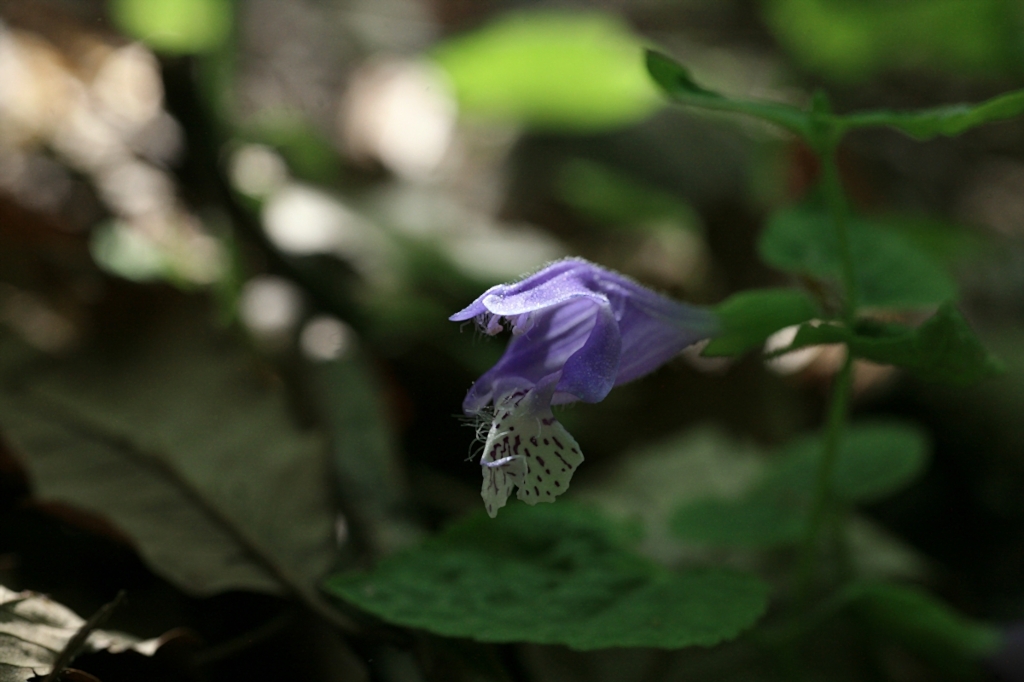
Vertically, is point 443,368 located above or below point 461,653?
below

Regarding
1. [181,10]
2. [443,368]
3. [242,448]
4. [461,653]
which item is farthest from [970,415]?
[181,10]

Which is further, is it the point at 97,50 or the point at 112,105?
the point at 97,50

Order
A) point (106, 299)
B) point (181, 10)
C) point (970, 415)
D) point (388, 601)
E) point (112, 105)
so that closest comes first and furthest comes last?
1. point (388, 601)
2. point (106, 299)
3. point (970, 415)
4. point (112, 105)
5. point (181, 10)

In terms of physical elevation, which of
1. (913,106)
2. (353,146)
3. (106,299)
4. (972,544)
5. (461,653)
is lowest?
(913,106)

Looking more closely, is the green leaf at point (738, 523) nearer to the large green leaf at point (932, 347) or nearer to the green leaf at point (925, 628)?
the green leaf at point (925, 628)

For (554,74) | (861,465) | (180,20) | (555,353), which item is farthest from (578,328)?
(180,20)

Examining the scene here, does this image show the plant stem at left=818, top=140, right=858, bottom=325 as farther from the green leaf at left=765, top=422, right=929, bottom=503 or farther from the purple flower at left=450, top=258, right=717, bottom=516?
the green leaf at left=765, top=422, right=929, bottom=503

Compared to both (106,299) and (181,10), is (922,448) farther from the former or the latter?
(181,10)
